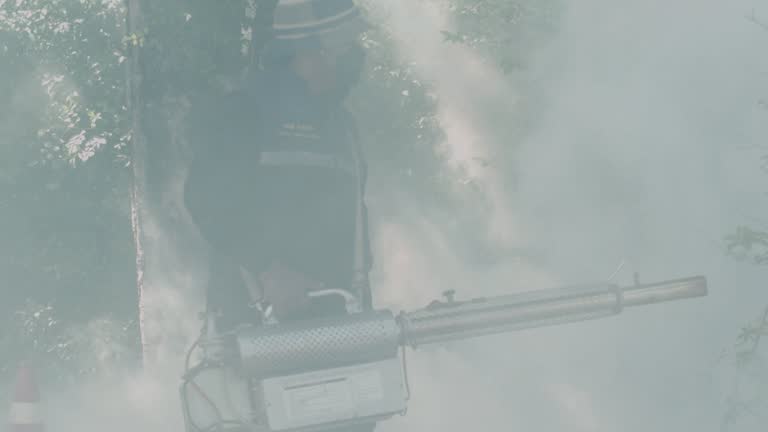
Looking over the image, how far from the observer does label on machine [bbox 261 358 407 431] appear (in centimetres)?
366

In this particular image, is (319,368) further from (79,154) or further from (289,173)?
(79,154)

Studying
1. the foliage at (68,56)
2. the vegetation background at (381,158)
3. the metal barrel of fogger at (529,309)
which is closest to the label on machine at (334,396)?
the metal barrel of fogger at (529,309)

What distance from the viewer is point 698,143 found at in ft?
Answer: 29.8

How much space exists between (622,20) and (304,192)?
21.5ft

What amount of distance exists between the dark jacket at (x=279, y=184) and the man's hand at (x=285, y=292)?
0.15 metres

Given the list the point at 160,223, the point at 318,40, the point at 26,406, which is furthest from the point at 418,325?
the point at 26,406

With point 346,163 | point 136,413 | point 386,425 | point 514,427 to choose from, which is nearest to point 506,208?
point 514,427

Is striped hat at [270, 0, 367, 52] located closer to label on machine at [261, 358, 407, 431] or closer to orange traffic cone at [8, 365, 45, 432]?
label on machine at [261, 358, 407, 431]

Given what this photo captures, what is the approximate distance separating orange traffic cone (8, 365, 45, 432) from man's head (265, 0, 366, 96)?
2.11m

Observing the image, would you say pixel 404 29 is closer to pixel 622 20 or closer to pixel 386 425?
pixel 622 20

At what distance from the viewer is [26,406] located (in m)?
5.45

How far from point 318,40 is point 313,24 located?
6 cm

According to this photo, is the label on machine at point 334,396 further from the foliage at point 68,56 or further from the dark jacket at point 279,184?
the foliage at point 68,56

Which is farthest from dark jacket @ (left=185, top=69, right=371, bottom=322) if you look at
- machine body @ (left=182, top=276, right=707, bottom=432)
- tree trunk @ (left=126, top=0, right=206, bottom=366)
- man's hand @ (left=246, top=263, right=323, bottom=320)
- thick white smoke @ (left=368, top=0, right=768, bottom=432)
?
thick white smoke @ (left=368, top=0, right=768, bottom=432)
